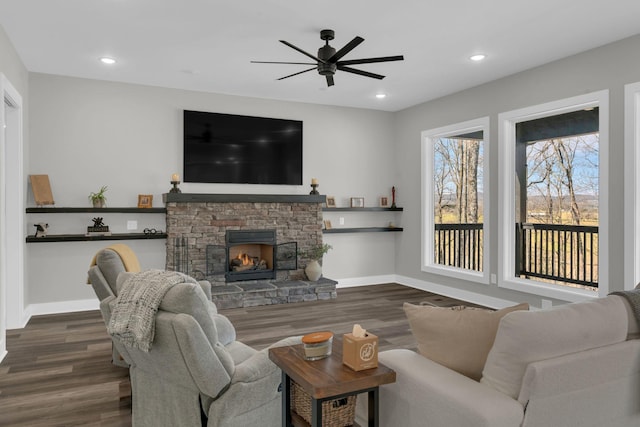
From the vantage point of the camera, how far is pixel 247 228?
6.18 meters

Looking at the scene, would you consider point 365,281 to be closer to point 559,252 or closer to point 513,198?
point 513,198

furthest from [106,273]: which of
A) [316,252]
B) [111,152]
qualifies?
[316,252]

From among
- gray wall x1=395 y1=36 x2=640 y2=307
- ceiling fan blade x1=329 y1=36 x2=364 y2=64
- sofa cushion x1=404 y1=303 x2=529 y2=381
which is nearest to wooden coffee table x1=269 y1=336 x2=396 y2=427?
sofa cushion x1=404 y1=303 x2=529 y2=381

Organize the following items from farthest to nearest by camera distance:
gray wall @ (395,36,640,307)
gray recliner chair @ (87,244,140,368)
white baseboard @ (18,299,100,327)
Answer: white baseboard @ (18,299,100,327), gray wall @ (395,36,640,307), gray recliner chair @ (87,244,140,368)

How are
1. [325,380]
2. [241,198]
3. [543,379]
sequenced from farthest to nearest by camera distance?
[241,198] → [325,380] → [543,379]

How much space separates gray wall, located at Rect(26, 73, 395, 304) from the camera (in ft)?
17.3

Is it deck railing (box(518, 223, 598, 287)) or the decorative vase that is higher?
deck railing (box(518, 223, 598, 287))

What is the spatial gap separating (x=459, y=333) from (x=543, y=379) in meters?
0.34

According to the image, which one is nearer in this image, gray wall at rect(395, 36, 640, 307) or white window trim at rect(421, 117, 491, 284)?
gray wall at rect(395, 36, 640, 307)

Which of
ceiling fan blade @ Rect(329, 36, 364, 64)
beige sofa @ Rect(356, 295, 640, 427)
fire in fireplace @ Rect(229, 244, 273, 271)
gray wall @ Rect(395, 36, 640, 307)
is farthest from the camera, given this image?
fire in fireplace @ Rect(229, 244, 273, 271)

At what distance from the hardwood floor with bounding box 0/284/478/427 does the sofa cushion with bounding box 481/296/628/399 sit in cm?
218

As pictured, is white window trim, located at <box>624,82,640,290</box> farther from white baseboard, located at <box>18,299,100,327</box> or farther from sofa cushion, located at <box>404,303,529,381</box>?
white baseboard, located at <box>18,299,100,327</box>

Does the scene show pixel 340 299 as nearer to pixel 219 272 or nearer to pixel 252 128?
pixel 219 272

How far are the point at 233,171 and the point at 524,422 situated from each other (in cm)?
525
